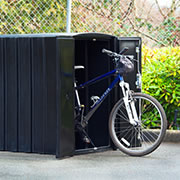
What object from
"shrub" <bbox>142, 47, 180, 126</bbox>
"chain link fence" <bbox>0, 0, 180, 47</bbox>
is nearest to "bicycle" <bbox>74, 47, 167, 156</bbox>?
"shrub" <bbox>142, 47, 180, 126</bbox>

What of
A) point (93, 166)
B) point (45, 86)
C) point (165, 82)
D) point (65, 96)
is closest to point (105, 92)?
point (65, 96)

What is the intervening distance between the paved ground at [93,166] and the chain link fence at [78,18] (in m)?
2.84

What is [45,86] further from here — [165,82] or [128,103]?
[165,82]

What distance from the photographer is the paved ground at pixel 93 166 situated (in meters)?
Answer: 4.37

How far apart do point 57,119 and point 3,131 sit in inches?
29.5

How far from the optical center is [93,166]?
4.73 m

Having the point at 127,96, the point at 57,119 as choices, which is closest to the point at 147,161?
the point at 127,96

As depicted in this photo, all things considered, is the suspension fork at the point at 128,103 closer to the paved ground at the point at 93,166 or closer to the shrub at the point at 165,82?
the paved ground at the point at 93,166

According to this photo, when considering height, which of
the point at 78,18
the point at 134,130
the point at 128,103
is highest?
the point at 78,18

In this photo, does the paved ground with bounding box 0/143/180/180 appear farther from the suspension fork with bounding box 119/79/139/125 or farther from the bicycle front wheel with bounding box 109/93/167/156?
the suspension fork with bounding box 119/79/139/125

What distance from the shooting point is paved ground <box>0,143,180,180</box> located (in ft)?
14.3

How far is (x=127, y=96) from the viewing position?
5121mm

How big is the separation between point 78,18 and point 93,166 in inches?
131

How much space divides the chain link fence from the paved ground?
9.32 feet
